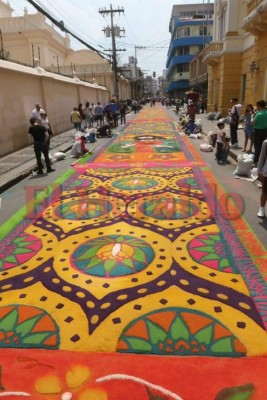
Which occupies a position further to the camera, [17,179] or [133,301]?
[17,179]

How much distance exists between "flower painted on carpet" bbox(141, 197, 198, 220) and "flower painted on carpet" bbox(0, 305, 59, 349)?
2916 millimetres

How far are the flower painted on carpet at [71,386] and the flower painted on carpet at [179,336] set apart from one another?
397 mm

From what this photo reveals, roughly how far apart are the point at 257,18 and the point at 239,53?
25.9 ft

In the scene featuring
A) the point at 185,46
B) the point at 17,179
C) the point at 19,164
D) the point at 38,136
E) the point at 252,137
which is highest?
the point at 185,46

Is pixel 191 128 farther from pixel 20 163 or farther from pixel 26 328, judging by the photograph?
pixel 26 328

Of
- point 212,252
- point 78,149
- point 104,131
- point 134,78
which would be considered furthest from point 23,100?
point 134,78

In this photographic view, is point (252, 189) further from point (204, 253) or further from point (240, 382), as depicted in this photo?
point (240, 382)

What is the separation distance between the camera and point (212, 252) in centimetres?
432

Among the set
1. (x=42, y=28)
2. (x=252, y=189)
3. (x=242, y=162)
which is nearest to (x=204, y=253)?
(x=252, y=189)

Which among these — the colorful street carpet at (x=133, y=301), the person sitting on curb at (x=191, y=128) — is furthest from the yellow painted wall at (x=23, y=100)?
the person sitting on curb at (x=191, y=128)

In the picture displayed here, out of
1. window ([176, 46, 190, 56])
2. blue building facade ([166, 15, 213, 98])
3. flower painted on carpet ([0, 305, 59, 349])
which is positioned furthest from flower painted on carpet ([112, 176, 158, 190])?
window ([176, 46, 190, 56])

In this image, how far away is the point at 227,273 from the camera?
150 inches

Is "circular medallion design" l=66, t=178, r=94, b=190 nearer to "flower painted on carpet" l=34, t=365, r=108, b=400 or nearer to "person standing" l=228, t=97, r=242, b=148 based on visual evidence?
"flower painted on carpet" l=34, t=365, r=108, b=400

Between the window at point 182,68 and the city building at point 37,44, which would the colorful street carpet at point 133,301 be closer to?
Answer: the city building at point 37,44
